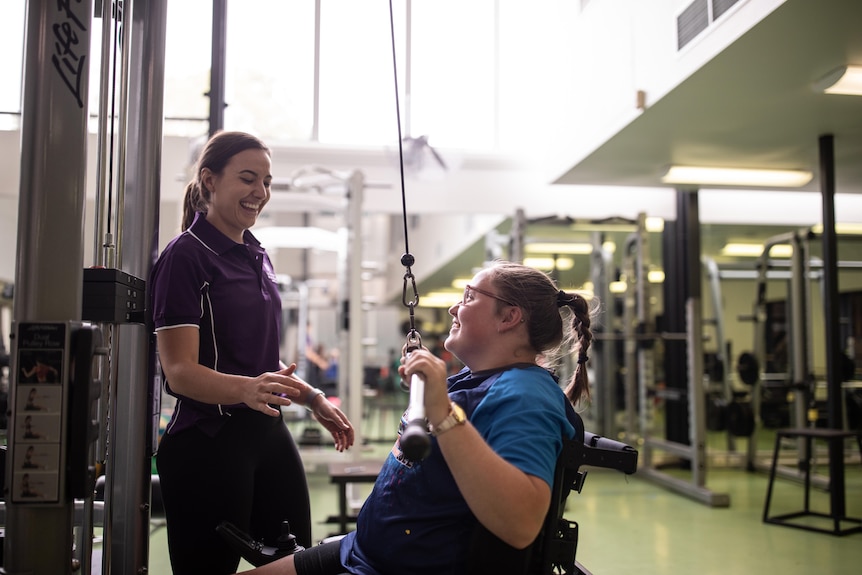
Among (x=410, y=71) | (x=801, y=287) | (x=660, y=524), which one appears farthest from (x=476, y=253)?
(x=660, y=524)

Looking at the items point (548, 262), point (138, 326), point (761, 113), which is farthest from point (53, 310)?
point (548, 262)

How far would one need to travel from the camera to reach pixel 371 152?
615cm

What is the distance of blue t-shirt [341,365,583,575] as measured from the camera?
3.96 feet

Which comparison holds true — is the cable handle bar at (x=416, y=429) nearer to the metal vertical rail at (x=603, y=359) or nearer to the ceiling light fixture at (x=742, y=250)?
the metal vertical rail at (x=603, y=359)

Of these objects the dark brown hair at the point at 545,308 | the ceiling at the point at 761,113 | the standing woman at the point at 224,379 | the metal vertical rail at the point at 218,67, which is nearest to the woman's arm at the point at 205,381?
the standing woman at the point at 224,379

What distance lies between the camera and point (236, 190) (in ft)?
5.41

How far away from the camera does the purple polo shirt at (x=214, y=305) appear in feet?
4.87

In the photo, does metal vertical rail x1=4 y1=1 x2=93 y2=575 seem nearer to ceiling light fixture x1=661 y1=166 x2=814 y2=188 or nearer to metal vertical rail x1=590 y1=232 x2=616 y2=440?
ceiling light fixture x1=661 y1=166 x2=814 y2=188

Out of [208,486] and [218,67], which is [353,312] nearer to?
[218,67]

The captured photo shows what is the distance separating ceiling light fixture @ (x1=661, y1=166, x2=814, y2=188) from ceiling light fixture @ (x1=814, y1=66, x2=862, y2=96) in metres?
1.60

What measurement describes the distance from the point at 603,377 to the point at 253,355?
5.02 meters

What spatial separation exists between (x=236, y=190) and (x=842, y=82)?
318 cm

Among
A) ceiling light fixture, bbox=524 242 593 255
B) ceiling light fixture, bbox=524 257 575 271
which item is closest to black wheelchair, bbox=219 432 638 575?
ceiling light fixture, bbox=524 242 593 255

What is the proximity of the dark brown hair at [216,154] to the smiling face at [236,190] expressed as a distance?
0.01 meters
